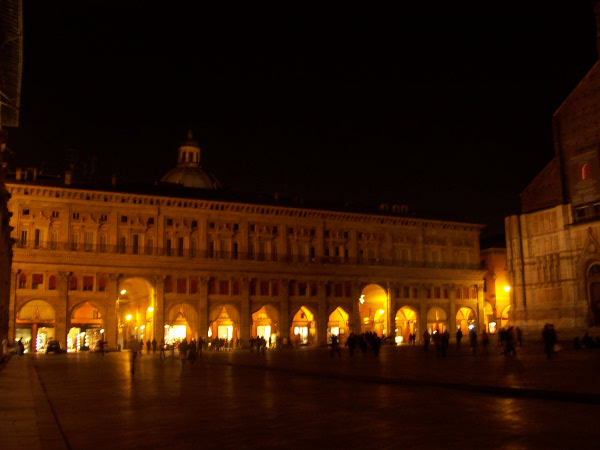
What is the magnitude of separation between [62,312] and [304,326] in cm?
2083

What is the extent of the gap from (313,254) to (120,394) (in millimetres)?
45947

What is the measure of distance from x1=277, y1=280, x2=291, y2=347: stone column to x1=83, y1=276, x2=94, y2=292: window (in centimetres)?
1554

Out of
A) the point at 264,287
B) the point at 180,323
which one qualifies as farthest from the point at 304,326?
the point at 180,323

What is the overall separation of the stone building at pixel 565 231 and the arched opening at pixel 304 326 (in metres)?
17.6

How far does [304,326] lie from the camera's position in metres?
61.1

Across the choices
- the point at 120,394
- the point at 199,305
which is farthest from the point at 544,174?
the point at 120,394

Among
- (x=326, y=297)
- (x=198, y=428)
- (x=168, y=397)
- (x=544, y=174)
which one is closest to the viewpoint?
(x=198, y=428)

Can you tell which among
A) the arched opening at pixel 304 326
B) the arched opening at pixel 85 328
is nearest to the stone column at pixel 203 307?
the arched opening at pixel 85 328

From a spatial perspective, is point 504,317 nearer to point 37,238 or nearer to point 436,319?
point 436,319

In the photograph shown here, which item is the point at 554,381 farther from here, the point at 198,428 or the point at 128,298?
the point at 128,298

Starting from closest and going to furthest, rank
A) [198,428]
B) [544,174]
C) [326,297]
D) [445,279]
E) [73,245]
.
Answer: [198,428]
[544,174]
[73,245]
[326,297]
[445,279]

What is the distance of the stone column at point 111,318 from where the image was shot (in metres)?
51.3

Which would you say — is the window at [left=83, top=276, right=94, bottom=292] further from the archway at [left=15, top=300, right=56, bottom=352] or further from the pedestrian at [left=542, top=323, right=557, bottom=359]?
the pedestrian at [left=542, top=323, right=557, bottom=359]

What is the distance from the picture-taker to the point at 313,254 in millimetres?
61062
